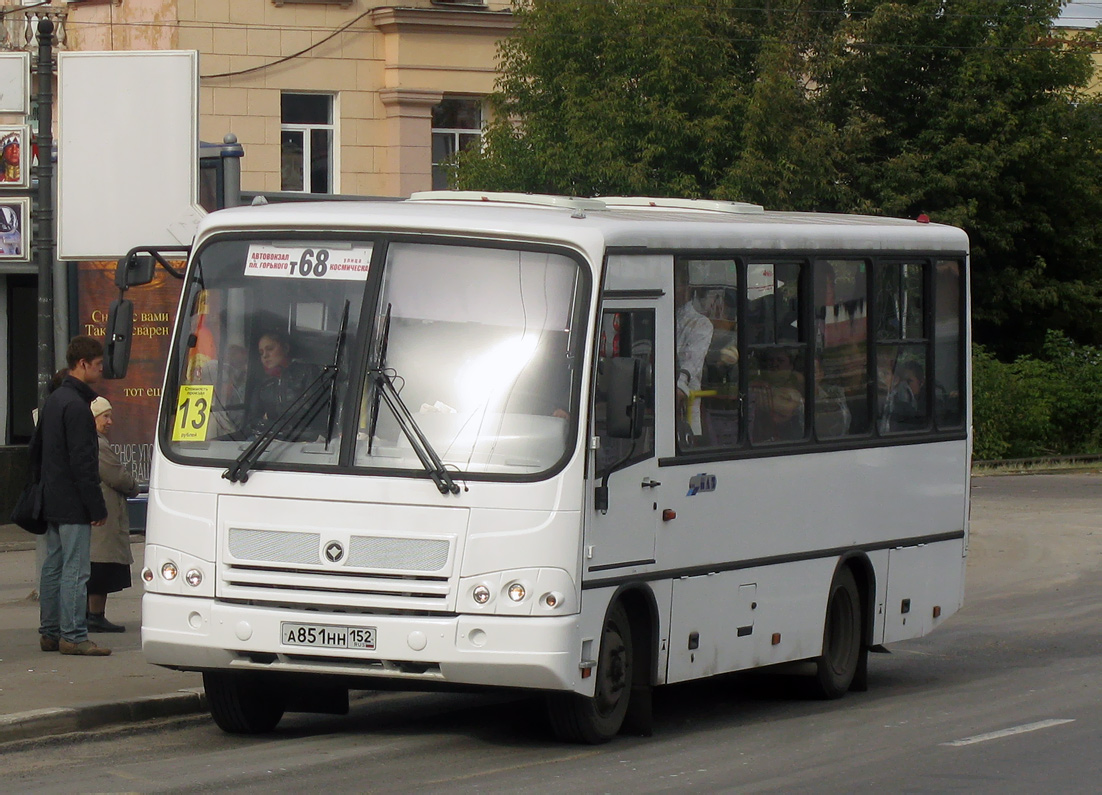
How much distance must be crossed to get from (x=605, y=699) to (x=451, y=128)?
24676 mm

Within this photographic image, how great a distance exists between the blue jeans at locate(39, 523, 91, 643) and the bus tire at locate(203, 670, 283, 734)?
2.04 metres

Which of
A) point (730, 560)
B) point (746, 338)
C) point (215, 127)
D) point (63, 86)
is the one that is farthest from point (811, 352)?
point (215, 127)

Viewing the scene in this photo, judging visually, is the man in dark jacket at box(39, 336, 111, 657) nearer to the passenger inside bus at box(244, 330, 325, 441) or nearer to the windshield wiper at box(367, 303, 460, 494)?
the passenger inside bus at box(244, 330, 325, 441)

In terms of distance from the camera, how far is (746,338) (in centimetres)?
1080

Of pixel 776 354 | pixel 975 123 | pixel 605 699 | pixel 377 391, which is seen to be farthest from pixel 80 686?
pixel 975 123

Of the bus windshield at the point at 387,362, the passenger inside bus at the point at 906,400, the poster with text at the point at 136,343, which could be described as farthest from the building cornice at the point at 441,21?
the bus windshield at the point at 387,362

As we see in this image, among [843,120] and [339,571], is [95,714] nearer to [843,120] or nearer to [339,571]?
[339,571]

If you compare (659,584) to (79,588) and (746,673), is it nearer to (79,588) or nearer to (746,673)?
(746,673)

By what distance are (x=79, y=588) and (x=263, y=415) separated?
3.02 meters

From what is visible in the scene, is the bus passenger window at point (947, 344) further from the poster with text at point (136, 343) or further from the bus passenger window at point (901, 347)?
the poster with text at point (136, 343)

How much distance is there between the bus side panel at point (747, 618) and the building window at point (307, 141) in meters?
21.9

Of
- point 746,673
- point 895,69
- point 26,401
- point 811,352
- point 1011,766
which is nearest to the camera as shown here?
point 1011,766

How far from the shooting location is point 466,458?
29.7 feet

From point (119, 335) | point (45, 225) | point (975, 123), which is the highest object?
point (975, 123)
